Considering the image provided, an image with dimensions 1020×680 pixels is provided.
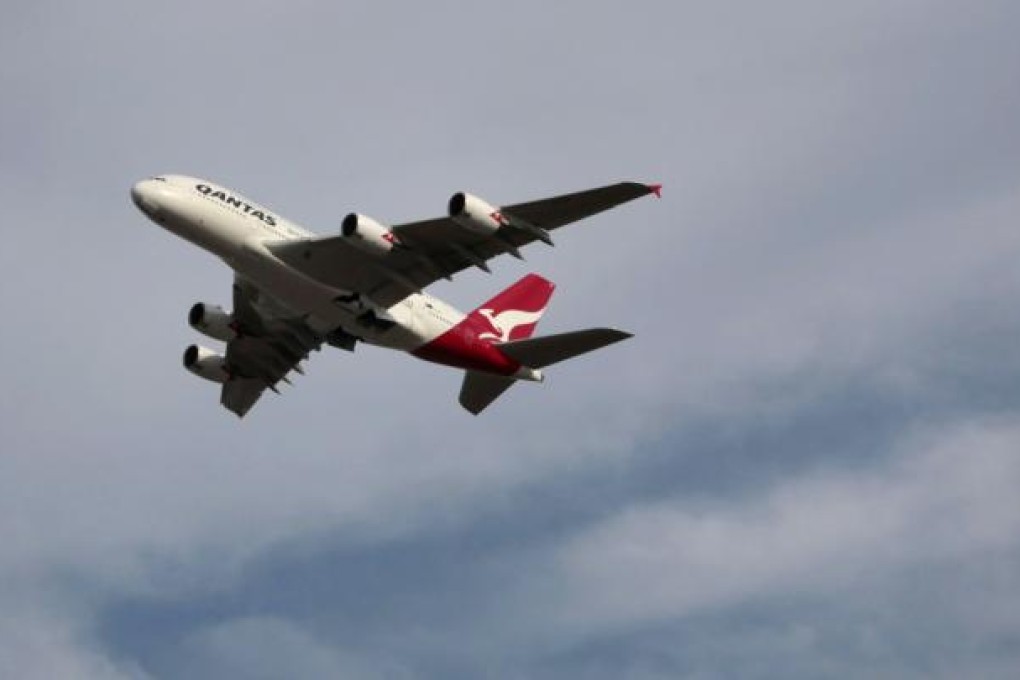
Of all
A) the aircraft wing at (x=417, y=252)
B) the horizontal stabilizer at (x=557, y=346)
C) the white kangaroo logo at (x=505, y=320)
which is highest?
the white kangaroo logo at (x=505, y=320)

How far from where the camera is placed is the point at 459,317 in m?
71.7

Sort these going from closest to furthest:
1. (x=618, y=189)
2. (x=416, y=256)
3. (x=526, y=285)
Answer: (x=618, y=189) < (x=416, y=256) < (x=526, y=285)

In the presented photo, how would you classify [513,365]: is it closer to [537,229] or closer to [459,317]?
[459,317]

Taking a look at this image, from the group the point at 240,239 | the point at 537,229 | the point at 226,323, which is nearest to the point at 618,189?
the point at 537,229

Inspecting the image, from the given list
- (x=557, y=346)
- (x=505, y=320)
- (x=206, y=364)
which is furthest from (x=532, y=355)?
(x=206, y=364)

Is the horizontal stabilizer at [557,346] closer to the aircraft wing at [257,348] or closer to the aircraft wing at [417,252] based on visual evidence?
the aircraft wing at [417,252]

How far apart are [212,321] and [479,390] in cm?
1051

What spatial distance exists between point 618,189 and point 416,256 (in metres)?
9.37

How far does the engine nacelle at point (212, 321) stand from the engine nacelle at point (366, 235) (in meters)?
9.95

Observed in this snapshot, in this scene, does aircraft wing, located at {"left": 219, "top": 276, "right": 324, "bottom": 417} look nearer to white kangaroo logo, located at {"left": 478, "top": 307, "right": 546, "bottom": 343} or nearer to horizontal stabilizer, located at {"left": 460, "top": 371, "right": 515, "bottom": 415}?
horizontal stabilizer, located at {"left": 460, "top": 371, "right": 515, "bottom": 415}

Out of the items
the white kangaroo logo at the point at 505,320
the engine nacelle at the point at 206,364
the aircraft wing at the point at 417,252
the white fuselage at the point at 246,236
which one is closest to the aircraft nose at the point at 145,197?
the white fuselage at the point at 246,236

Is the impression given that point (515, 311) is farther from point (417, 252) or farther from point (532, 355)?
point (417, 252)

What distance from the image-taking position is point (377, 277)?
6788 cm

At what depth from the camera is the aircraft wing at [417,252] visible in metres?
63.7
